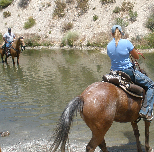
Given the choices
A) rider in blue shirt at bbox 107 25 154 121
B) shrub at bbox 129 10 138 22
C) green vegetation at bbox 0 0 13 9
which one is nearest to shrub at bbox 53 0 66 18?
shrub at bbox 129 10 138 22

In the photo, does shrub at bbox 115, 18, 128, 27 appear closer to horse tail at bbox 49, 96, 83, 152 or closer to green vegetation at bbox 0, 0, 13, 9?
green vegetation at bbox 0, 0, 13, 9

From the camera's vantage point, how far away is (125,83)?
174 inches

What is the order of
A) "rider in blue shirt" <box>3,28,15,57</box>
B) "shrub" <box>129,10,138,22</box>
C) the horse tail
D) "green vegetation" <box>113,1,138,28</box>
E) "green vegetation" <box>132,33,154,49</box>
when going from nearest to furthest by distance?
1. the horse tail
2. "rider in blue shirt" <box>3,28,15,57</box>
3. "green vegetation" <box>132,33,154,49</box>
4. "green vegetation" <box>113,1,138,28</box>
5. "shrub" <box>129,10,138,22</box>

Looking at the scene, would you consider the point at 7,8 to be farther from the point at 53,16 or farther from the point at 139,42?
the point at 139,42

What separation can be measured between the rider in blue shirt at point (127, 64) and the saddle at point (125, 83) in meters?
0.11

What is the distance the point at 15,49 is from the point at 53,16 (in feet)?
66.1

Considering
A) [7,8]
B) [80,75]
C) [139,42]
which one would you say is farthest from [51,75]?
[7,8]

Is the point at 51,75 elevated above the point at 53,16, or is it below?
below

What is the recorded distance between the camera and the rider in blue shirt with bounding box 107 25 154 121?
438cm

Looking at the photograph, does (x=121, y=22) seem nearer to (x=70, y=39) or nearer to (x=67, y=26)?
(x=70, y=39)

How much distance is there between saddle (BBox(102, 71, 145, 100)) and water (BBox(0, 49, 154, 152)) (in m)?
1.40

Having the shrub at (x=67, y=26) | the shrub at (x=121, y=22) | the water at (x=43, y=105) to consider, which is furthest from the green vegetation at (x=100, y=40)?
the water at (x=43, y=105)

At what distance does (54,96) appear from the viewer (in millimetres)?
8977

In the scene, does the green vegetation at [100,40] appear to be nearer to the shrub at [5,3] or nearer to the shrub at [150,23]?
the shrub at [150,23]
